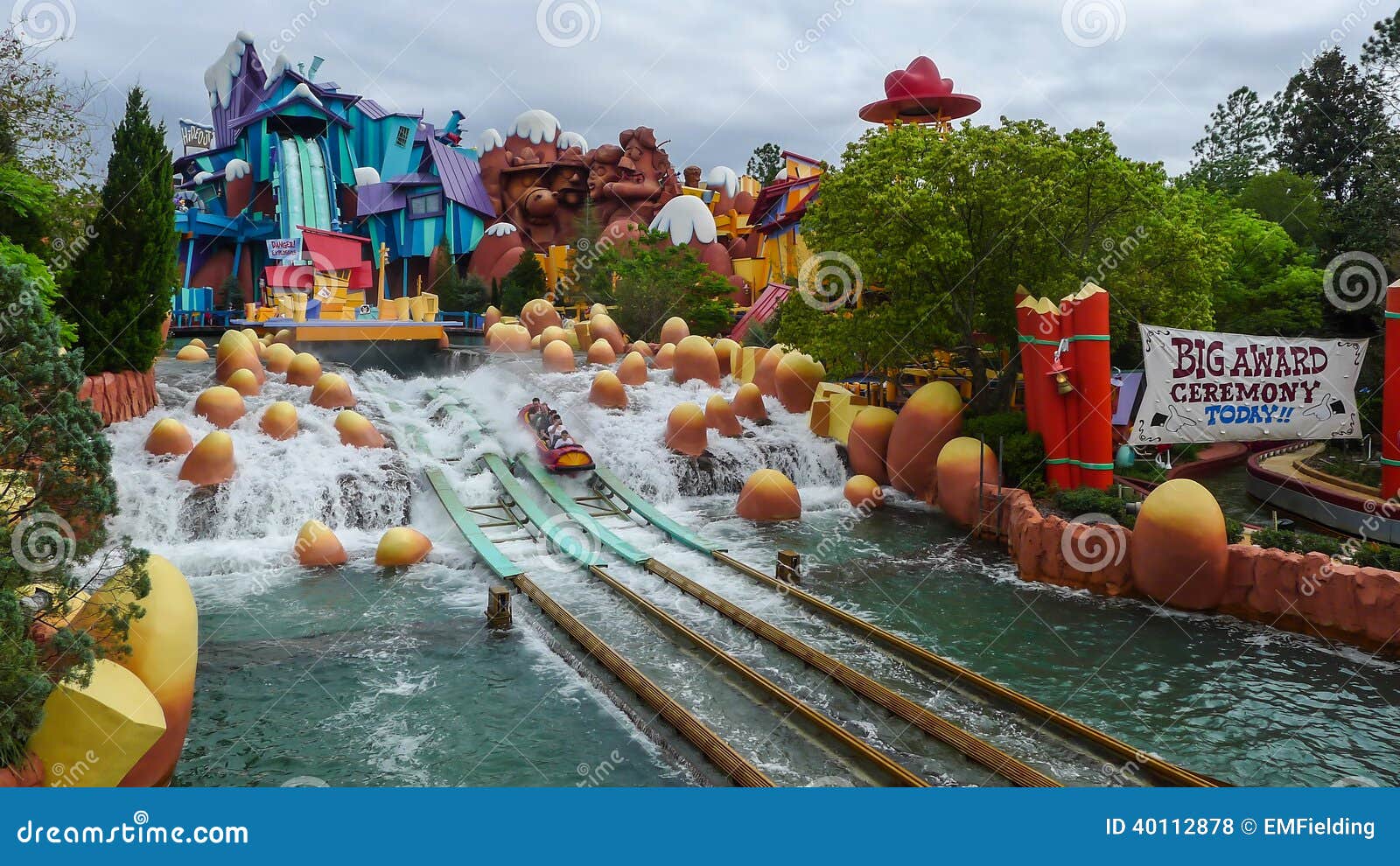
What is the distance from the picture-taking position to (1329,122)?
3553 cm

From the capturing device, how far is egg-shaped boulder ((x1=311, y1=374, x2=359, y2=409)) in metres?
19.8

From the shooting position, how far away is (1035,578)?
550 inches

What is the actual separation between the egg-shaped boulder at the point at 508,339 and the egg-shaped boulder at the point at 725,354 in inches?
238

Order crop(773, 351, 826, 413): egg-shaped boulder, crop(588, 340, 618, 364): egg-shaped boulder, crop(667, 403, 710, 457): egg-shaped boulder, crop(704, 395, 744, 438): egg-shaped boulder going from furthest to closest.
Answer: crop(588, 340, 618, 364): egg-shaped boulder
crop(773, 351, 826, 413): egg-shaped boulder
crop(704, 395, 744, 438): egg-shaped boulder
crop(667, 403, 710, 457): egg-shaped boulder

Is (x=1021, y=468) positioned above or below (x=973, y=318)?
below

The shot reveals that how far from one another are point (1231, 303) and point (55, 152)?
28639 millimetres

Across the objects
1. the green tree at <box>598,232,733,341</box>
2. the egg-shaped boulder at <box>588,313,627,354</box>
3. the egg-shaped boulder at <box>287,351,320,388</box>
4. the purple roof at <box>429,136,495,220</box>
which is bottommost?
the egg-shaped boulder at <box>287,351,320,388</box>

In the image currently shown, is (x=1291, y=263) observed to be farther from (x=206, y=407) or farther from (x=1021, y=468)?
(x=206, y=407)

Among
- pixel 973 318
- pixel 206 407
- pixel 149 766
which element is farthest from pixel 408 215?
pixel 149 766

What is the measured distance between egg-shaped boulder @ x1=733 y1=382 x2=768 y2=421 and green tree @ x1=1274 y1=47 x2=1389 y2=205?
24.2m

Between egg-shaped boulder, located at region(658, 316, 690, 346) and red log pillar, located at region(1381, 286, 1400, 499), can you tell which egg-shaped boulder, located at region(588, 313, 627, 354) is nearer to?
egg-shaped boulder, located at region(658, 316, 690, 346)

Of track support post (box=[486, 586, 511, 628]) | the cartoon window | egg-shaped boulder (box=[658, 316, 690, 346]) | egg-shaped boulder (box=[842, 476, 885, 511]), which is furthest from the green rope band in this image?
the cartoon window

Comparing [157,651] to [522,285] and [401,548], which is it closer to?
[401,548]

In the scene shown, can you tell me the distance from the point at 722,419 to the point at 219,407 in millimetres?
9687
